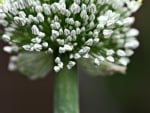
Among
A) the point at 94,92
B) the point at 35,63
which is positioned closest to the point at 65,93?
the point at 35,63

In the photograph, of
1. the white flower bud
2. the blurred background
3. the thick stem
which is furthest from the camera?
the blurred background

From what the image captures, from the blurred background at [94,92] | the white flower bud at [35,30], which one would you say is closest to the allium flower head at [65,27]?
the white flower bud at [35,30]

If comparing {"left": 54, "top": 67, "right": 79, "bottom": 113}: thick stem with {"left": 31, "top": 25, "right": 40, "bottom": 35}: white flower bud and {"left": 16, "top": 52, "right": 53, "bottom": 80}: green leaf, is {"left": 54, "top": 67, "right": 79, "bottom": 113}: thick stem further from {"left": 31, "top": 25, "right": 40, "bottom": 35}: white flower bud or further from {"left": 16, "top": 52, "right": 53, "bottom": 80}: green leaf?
{"left": 31, "top": 25, "right": 40, "bottom": 35}: white flower bud

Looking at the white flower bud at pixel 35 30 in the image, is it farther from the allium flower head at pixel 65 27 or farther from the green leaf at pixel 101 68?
the green leaf at pixel 101 68

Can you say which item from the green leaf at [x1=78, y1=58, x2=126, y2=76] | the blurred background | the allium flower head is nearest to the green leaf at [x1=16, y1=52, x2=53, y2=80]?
the allium flower head

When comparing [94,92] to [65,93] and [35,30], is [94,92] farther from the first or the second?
[35,30]
